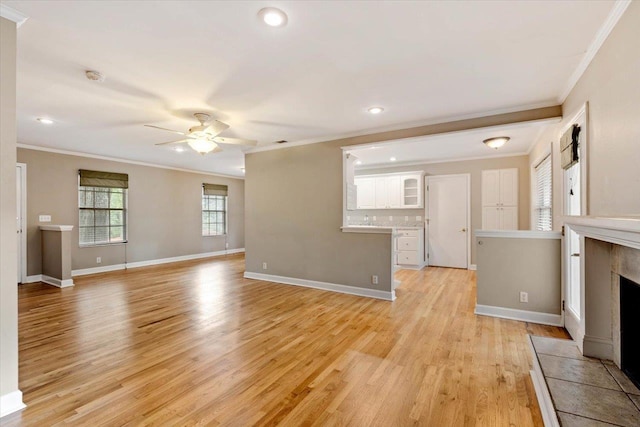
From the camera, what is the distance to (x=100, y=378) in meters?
2.27

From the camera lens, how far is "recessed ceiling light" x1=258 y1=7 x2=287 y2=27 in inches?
72.8

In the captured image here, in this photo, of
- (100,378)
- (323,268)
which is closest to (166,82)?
(100,378)

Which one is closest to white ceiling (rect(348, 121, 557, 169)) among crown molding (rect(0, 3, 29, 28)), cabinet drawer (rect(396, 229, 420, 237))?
cabinet drawer (rect(396, 229, 420, 237))

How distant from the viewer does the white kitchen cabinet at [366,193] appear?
7489mm

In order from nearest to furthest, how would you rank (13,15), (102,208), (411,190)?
(13,15) < (102,208) < (411,190)

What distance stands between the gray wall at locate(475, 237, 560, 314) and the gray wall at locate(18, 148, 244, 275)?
7.33 m

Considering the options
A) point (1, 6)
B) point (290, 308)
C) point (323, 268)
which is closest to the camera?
point (1, 6)

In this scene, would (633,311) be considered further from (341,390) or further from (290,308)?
(290,308)

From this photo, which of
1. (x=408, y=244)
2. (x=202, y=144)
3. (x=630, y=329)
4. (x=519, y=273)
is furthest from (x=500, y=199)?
(x=202, y=144)

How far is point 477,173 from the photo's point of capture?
6508mm

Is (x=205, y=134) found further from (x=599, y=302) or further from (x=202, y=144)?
(x=599, y=302)

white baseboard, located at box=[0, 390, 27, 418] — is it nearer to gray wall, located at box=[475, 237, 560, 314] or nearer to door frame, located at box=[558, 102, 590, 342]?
door frame, located at box=[558, 102, 590, 342]

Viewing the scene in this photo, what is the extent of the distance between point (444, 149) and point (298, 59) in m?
4.28

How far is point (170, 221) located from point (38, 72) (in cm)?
554
